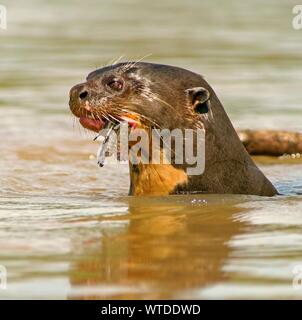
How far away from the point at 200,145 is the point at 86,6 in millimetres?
11593

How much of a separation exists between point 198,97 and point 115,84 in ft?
1.57

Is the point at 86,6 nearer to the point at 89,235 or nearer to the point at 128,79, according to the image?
the point at 128,79

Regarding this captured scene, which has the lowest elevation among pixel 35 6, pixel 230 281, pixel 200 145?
pixel 230 281

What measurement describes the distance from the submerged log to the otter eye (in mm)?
2516

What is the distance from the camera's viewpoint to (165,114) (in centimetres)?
725

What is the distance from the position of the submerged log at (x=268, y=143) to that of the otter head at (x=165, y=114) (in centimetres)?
215

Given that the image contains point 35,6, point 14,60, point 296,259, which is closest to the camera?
point 296,259

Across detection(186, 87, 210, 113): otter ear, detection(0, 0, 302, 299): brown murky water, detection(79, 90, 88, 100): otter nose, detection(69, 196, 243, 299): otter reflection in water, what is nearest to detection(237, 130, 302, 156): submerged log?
detection(0, 0, 302, 299): brown murky water

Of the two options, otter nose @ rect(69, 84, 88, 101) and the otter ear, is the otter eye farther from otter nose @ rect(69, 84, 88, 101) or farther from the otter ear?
the otter ear

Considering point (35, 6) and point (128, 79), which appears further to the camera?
point (35, 6)

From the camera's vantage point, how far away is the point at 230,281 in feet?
17.0

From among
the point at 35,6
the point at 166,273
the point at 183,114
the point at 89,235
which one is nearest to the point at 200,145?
the point at 183,114

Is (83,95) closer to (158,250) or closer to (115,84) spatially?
(115,84)

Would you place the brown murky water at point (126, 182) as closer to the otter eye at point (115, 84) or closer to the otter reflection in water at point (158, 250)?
the otter reflection in water at point (158, 250)
